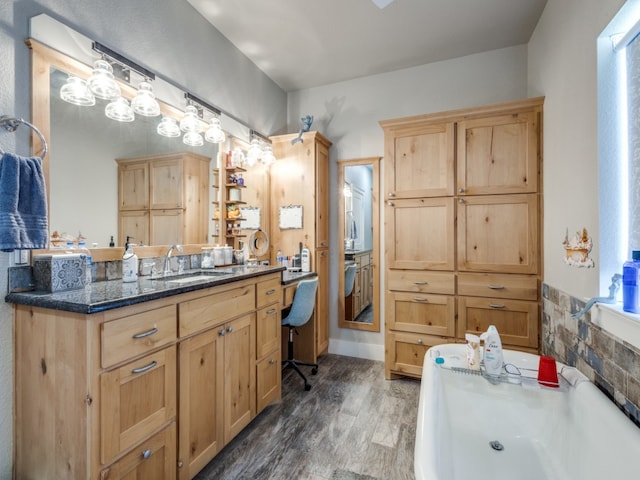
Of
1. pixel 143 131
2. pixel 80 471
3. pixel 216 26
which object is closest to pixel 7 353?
pixel 80 471

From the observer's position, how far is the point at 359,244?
320cm

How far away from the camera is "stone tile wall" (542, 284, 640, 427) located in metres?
1.13

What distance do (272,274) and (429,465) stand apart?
152 cm

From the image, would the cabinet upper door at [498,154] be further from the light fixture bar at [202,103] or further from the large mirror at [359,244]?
the light fixture bar at [202,103]

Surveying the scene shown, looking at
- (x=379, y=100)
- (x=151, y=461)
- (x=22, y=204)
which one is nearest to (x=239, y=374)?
(x=151, y=461)

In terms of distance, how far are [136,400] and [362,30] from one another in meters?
2.82

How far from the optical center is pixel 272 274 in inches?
86.8

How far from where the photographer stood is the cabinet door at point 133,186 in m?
1.78

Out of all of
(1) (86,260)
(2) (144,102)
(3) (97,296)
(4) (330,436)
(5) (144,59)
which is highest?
(5) (144,59)

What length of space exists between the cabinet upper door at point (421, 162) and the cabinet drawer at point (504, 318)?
0.90m

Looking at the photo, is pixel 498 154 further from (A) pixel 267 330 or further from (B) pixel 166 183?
(B) pixel 166 183

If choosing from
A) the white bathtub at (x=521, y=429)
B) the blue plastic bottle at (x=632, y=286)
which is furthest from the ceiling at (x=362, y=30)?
the white bathtub at (x=521, y=429)

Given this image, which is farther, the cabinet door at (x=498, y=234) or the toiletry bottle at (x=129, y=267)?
the cabinet door at (x=498, y=234)

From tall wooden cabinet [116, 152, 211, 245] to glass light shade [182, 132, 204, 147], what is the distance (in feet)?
0.25
